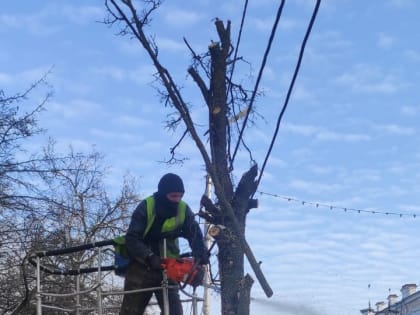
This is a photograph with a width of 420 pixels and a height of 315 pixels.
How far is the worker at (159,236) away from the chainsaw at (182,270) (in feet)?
0.44

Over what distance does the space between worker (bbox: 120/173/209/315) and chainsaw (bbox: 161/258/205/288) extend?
0.13 meters

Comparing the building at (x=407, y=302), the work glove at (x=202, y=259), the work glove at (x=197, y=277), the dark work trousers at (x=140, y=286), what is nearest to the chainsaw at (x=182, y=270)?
the work glove at (x=197, y=277)

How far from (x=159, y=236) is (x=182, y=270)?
0.45 m

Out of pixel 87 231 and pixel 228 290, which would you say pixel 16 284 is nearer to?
pixel 87 231

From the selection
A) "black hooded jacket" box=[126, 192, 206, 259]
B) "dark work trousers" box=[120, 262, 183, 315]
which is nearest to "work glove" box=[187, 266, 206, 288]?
"black hooded jacket" box=[126, 192, 206, 259]

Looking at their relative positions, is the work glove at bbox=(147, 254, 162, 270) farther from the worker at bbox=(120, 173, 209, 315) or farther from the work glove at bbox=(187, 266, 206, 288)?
the work glove at bbox=(187, 266, 206, 288)

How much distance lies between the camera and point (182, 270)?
18.7 ft

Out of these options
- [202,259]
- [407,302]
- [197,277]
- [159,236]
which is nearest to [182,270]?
[197,277]

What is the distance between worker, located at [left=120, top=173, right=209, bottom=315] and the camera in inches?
233

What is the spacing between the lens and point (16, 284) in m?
13.2

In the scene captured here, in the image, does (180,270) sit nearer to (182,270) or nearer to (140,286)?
(182,270)

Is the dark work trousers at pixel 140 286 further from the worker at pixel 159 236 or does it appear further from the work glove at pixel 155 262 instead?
the work glove at pixel 155 262

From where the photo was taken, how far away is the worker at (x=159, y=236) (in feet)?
19.4

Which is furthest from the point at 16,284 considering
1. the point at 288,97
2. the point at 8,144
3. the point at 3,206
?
the point at 288,97
